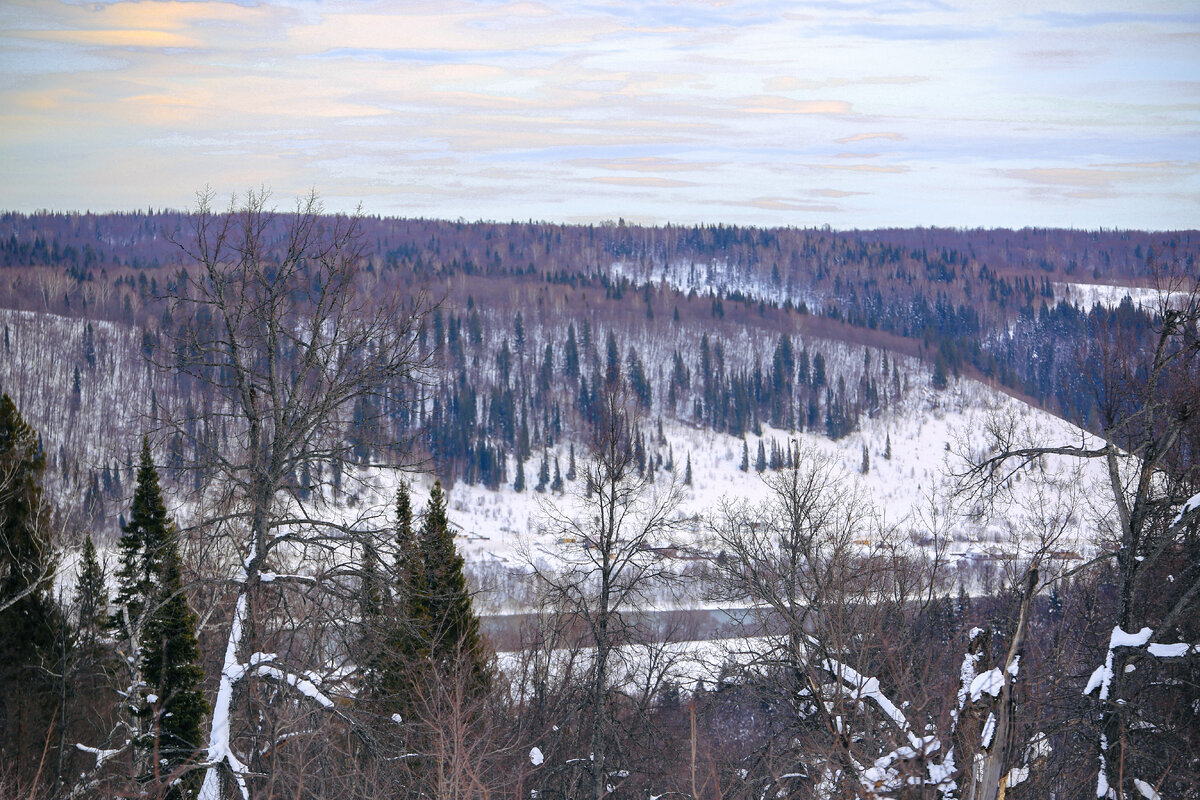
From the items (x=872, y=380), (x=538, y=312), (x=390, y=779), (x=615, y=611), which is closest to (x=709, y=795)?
(x=615, y=611)

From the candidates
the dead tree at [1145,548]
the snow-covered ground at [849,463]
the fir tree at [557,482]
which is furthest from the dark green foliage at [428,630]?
the fir tree at [557,482]

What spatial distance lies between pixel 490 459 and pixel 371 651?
9459 cm

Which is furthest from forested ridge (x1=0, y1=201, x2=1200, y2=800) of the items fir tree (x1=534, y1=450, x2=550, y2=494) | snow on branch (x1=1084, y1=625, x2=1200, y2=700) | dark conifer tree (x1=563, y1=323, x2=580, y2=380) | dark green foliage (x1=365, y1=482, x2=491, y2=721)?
dark conifer tree (x1=563, y1=323, x2=580, y2=380)

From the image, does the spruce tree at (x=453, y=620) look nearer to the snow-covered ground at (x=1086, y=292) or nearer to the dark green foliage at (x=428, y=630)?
the dark green foliage at (x=428, y=630)

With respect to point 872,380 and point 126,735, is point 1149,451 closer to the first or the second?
point 126,735

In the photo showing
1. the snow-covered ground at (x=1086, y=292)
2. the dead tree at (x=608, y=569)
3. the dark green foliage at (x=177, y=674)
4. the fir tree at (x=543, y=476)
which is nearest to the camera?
the dead tree at (x=608, y=569)

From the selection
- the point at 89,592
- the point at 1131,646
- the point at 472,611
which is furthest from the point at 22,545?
the point at 1131,646

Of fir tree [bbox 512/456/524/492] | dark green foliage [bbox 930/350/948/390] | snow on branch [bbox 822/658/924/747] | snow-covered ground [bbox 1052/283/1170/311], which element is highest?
snow-covered ground [bbox 1052/283/1170/311]

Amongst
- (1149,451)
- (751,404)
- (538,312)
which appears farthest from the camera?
(538,312)

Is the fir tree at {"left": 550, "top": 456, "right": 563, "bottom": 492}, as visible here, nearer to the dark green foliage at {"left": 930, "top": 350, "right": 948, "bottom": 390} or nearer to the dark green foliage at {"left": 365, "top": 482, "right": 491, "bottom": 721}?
the dark green foliage at {"left": 930, "top": 350, "right": 948, "bottom": 390}

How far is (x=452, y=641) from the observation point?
2100cm

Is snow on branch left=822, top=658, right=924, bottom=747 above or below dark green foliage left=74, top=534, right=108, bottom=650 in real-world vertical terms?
above

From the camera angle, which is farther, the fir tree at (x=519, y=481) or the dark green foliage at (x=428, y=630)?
the fir tree at (x=519, y=481)

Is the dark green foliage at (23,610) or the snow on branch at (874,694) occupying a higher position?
the snow on branch at (874,694)
